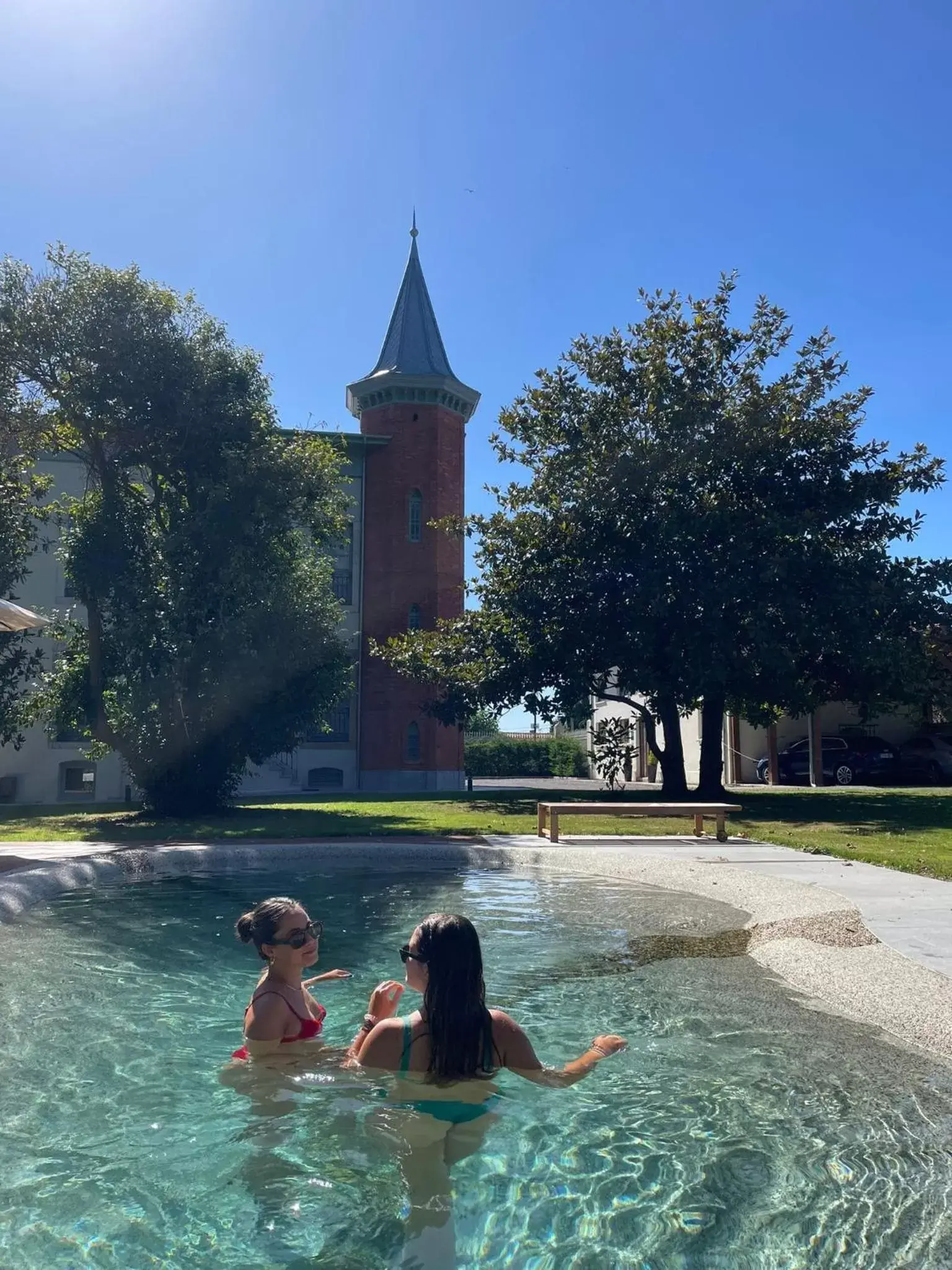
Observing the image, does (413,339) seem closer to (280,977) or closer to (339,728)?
(339,728)

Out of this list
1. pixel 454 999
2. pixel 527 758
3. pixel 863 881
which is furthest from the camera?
pixel 527 758

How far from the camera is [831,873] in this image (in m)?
10.5

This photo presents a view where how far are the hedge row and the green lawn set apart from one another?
23.6m

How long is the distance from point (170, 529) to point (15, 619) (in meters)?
6.69

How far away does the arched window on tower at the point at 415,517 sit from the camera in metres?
33.6

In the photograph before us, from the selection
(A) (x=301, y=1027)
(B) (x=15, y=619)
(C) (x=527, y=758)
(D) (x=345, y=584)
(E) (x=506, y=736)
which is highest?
(D) (x=345, y=584)

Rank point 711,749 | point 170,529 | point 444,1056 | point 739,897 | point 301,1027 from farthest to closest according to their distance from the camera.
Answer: point 711,749 → point 170,529 → point 739,897 → point 301,1027 → point 444,1056

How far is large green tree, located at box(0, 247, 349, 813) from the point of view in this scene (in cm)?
1712

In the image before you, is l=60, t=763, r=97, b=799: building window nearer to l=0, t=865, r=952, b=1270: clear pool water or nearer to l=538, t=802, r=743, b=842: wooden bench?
l=538, t=802, r=743, b=842: wooden bench

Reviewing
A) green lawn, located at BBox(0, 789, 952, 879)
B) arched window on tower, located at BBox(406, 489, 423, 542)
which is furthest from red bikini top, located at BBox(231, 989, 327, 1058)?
arched window on tower, located at BBox(406, 489, 423, 542)

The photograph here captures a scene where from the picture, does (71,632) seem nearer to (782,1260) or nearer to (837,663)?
(837,663)

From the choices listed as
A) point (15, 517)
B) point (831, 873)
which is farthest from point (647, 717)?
point (15, 517)

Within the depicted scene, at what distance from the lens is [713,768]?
928 inches

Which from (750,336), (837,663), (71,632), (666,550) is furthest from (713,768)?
(71,632)
